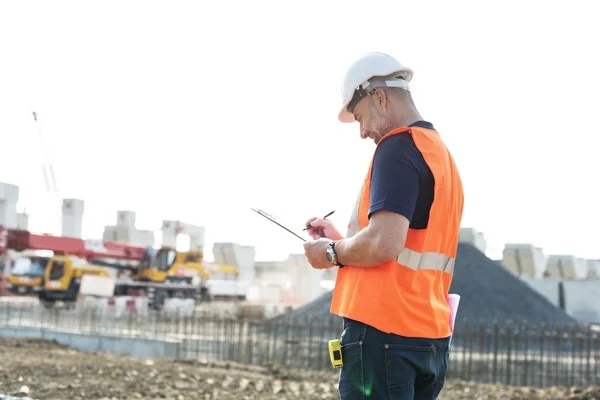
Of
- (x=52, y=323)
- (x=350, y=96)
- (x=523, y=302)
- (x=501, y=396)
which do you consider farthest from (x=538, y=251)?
(x=350, y=96)

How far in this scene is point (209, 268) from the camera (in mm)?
34469

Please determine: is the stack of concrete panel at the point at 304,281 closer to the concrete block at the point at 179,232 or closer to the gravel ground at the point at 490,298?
the concrete block at the point at 179,232

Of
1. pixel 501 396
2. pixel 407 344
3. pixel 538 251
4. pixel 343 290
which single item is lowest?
pixel 501 396

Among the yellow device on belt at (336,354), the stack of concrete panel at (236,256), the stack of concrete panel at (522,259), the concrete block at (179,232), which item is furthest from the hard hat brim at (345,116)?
the stack of concrete panel at (236,256)

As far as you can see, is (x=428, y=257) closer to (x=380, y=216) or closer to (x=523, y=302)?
(x=380, y=216)

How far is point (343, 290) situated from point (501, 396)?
7401mm

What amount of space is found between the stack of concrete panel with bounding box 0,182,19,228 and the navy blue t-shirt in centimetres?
3374

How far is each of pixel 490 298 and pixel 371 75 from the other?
21.3 metres

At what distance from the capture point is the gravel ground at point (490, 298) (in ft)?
71.1

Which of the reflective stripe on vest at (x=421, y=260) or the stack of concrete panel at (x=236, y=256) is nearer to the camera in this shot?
the reflective stripe on vest at (x=421, y=260)

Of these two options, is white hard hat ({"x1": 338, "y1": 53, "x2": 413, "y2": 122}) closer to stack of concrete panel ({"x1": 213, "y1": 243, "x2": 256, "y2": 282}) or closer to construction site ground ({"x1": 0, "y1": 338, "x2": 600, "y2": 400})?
construction site ground ({"x1": 0, "y1": 338, "x2": 600, "y2": 400})

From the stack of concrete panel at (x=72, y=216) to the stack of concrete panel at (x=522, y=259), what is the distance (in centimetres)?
2326

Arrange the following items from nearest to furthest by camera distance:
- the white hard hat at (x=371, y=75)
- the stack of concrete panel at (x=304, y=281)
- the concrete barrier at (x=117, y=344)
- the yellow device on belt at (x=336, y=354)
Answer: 1. the yellow device on belt at (x=336, y=354)
2. the white hard hat at (x=371, y=75)
3. the concrete barrier at (x=117, y=344)
4. the stack of concrete panel at (x=304, y=281)

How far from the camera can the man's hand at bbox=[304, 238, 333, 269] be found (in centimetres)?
251
